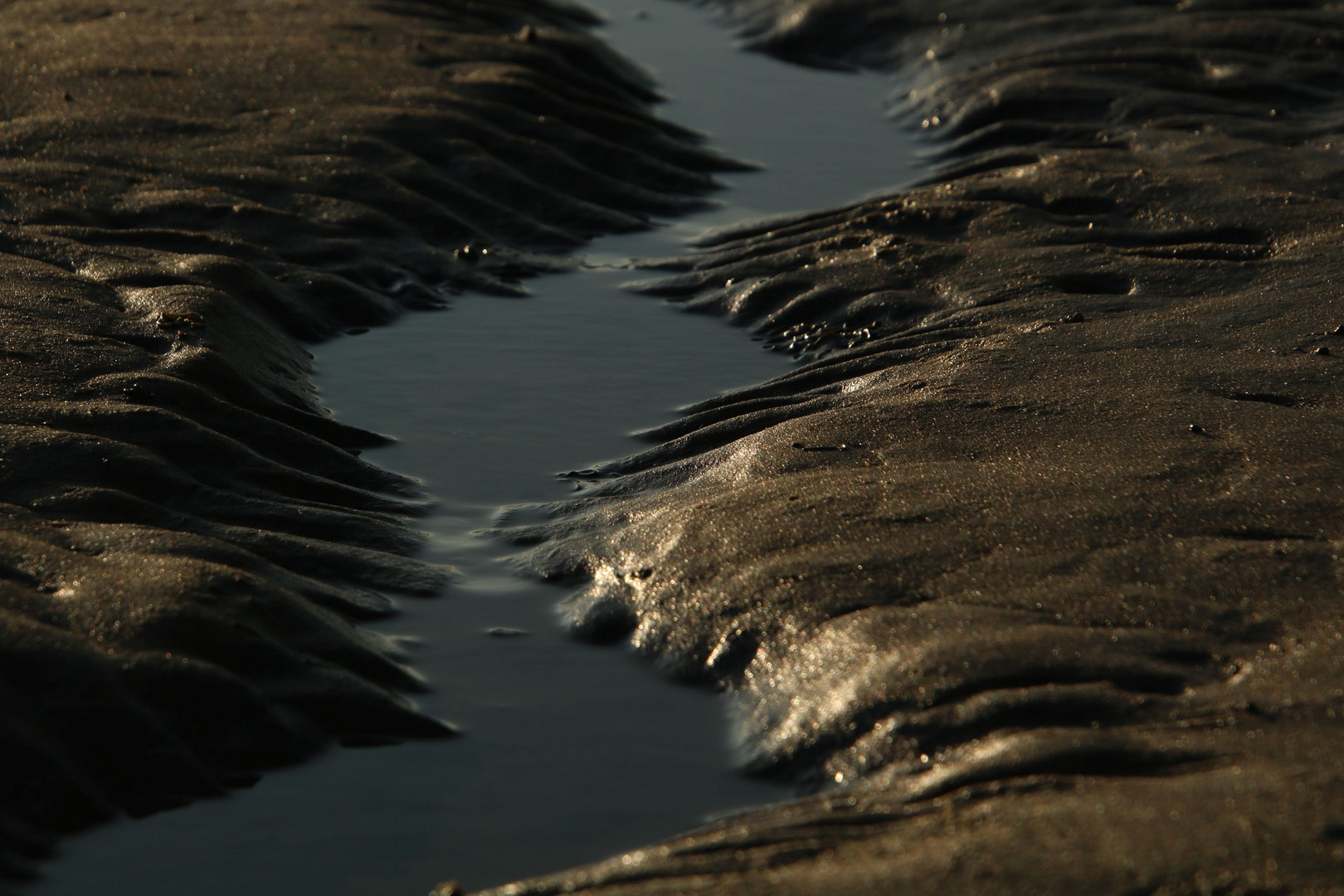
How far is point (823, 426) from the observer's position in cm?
382

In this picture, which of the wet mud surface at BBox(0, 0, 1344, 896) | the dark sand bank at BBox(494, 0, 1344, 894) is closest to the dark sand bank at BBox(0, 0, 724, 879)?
the wet mud surface at BBox(0, 0, 1344, 896)

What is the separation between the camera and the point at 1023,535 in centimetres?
314

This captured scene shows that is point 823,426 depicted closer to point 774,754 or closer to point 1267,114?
point 774,754

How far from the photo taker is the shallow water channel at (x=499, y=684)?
2492mm

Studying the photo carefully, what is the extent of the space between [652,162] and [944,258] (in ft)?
6.30

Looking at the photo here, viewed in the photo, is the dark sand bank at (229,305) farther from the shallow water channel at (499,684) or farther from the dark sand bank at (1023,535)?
the dark sand bank at (1023,535)

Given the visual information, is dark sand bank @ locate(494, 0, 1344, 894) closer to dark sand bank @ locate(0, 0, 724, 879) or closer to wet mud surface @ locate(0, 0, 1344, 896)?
wet mud surface @ locate(0, 0, 1344, 896)

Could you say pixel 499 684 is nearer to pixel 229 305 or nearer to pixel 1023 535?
pixel 1023 535

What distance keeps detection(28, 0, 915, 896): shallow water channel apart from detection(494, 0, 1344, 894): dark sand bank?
140 mm

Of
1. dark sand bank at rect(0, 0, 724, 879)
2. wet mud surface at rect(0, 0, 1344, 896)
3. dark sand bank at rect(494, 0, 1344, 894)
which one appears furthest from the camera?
dark sand bank at rect(0, 0, 724, 879)

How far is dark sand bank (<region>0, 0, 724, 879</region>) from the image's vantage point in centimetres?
271

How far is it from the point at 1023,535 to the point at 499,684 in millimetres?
1182

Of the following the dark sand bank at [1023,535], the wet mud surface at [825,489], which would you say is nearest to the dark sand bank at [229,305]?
the wet mud surface at [825,489]

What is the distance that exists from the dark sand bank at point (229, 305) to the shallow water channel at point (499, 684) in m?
0.10
